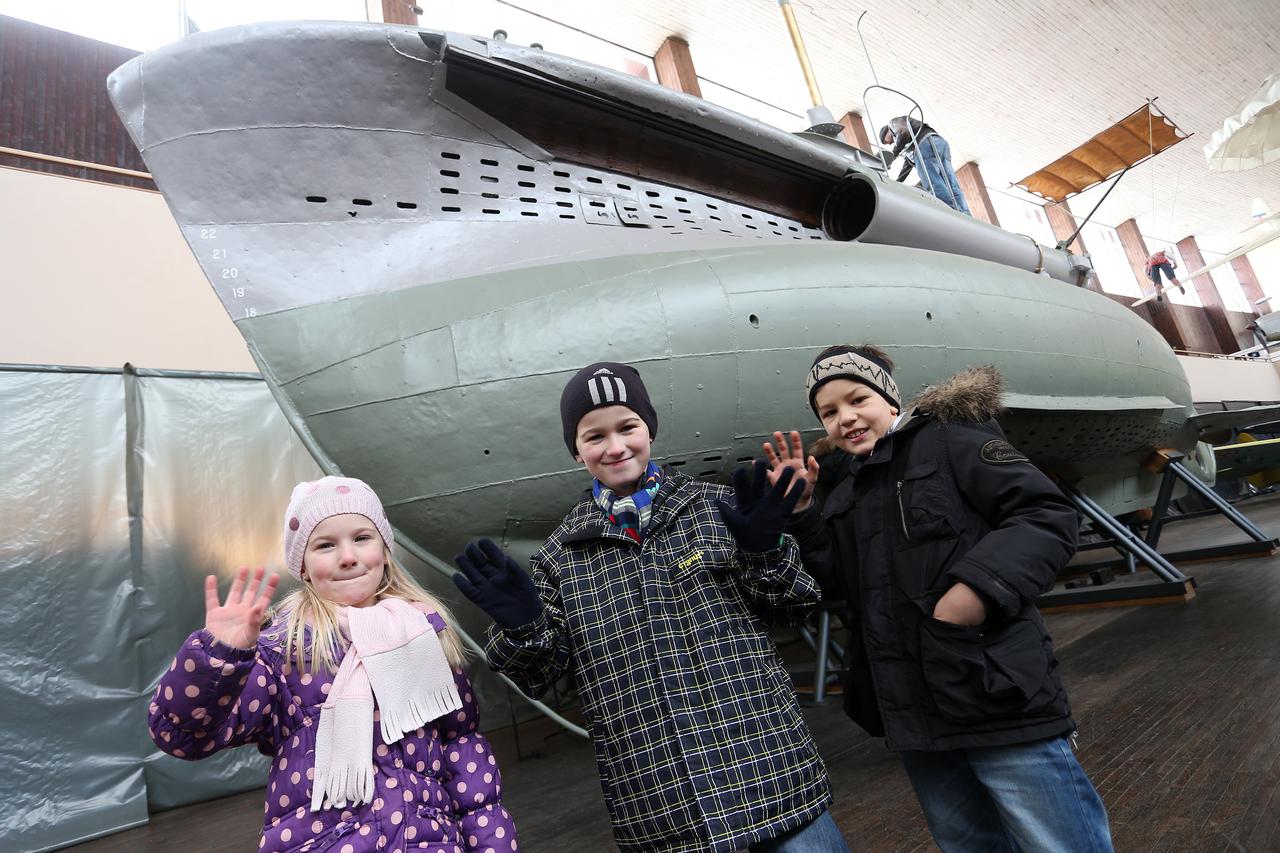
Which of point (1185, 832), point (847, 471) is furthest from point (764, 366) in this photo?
point (1185, 832)

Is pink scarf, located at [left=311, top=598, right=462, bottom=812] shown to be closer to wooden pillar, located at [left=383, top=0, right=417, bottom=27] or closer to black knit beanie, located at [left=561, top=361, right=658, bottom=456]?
black knit beanie, located at [left=561, top=361, right=658, bottom=456]

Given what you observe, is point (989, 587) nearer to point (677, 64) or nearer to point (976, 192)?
point (677, 64)

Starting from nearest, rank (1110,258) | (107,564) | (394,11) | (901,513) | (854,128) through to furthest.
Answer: (901,513), (107,564), (394,11), (854,128), (1110,258)

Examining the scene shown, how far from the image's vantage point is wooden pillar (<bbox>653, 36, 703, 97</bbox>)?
34.4 feet

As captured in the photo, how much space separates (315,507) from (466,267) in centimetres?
145

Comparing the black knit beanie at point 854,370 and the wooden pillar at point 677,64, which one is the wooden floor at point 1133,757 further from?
the wooden pillar at point 677,64

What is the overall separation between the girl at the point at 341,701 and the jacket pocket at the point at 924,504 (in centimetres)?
84

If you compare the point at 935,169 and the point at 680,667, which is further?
the point at 935,169

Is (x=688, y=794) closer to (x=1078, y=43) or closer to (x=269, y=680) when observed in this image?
(x=269, y=680)

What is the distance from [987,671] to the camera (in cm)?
107

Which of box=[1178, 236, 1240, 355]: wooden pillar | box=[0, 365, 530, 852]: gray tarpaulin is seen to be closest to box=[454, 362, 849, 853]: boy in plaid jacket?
box=[0, 365, 530, 852]: gray tarpaulin

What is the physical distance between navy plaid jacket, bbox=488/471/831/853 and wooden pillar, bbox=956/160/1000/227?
1609 cm

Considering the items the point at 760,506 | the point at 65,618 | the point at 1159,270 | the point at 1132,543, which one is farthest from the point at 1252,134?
the point at 65,618

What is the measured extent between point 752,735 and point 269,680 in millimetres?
786
